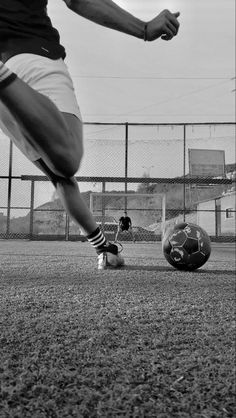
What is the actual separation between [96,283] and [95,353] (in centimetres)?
148

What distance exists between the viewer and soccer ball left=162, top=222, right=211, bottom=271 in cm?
365

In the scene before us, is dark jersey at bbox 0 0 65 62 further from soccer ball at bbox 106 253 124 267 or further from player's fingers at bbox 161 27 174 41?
soccer ball at bbox 106 253 124 267

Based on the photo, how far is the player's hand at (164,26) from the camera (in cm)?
144

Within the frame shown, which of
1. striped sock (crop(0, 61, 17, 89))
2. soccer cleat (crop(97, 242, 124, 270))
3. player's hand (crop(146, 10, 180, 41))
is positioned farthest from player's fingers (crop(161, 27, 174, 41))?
soccer cleat (crop(97, 242, 124, 270))

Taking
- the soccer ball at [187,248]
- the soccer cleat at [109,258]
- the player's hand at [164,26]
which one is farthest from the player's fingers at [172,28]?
the soccer ball at [187,248]

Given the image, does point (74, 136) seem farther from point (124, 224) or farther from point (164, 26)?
point (124, 224)

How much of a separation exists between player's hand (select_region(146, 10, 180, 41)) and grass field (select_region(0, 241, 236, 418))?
1.02 metres

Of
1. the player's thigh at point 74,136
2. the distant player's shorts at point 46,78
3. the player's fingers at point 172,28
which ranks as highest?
the player's fingers at point 172,28

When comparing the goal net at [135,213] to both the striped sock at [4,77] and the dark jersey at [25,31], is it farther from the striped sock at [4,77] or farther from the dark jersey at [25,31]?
the striped sock at [4,77]

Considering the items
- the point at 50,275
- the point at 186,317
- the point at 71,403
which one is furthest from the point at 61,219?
the point at 71,403

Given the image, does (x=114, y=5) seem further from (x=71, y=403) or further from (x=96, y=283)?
(x=96, y=283)

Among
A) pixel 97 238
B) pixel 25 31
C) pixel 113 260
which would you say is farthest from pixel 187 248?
pixel 25 31

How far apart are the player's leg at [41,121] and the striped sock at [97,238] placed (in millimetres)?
806

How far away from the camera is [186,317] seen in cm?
170
